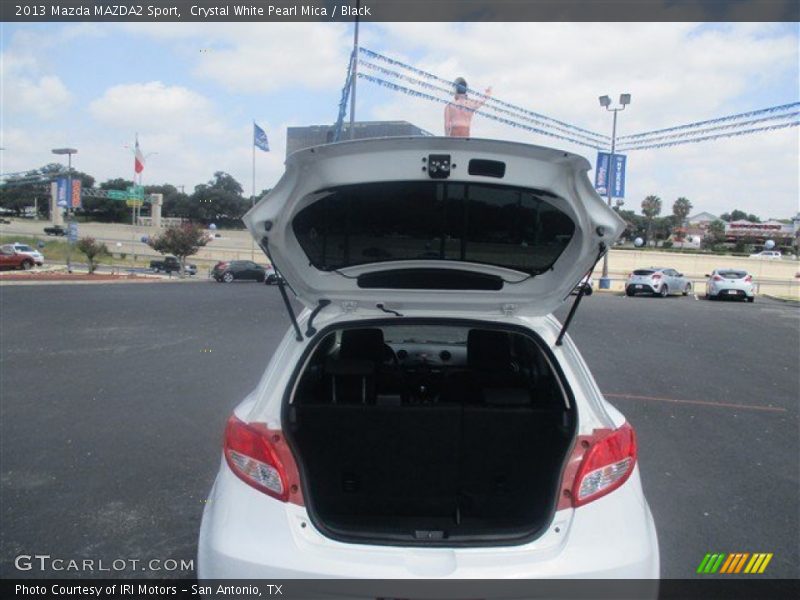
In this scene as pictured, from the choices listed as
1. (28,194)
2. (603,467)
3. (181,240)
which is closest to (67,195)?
(181,240)

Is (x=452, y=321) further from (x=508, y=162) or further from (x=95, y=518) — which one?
(x=95, y=518)

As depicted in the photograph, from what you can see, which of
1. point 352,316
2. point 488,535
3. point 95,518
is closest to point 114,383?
point 95,518

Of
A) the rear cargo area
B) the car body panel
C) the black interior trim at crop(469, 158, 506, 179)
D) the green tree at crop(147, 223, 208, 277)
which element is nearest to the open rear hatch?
the black interior trim at crop(469, 158, 506, 179)

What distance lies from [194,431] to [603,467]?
434 cm

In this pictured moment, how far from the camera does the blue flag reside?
39969mm

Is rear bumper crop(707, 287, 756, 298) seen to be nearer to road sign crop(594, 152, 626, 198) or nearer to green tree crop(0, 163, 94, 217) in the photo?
road sign crop(594, 152, 626, 198)

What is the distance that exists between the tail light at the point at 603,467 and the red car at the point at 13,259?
144 feet

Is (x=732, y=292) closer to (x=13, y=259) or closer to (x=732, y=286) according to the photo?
(x=732, y=286)

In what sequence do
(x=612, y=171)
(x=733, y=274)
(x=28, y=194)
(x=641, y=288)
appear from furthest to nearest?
(x=28, y=194)
(x=612, y=171)
(x=641, y=288)
(x=733, y=274)

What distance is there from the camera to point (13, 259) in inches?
1554

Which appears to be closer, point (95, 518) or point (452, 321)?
point (452, 321)

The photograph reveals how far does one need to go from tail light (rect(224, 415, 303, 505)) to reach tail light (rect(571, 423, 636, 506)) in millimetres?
1018

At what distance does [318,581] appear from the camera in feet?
6.98

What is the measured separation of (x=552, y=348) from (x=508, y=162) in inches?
31.0
